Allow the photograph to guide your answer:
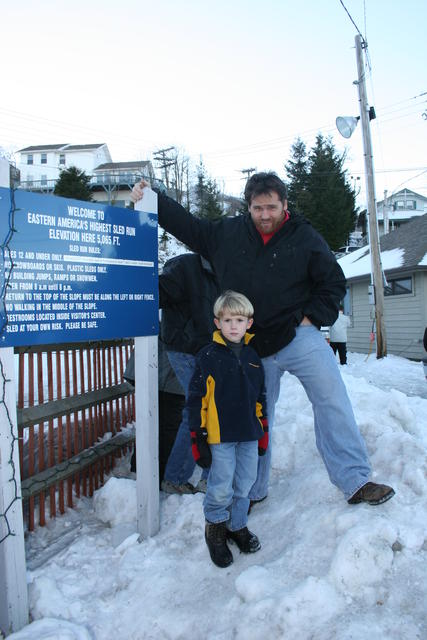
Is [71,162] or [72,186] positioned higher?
[71,162]

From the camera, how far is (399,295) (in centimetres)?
1616

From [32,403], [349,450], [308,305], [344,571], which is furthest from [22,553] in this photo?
[308,305]

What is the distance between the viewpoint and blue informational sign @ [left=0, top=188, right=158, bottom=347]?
2.55 metres

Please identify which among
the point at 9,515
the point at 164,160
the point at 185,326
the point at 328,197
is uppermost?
the point at 164,160

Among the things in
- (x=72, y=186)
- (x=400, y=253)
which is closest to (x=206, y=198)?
(x=72, y=186)

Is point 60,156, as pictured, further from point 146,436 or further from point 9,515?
point 9,515

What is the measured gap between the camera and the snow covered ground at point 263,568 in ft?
7.32

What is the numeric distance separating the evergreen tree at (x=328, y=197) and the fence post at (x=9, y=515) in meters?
36.3

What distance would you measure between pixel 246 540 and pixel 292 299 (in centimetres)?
152

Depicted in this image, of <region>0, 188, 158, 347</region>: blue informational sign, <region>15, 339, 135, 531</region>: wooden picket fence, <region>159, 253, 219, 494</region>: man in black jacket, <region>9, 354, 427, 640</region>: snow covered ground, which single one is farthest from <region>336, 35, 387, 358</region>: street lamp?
<region>0, 188, 158, 347</region>: blue informational sign

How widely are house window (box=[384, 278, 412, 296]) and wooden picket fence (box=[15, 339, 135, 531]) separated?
13.1m

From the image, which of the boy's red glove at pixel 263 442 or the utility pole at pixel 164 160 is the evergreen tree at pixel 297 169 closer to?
the utility pole at pixel 164 160

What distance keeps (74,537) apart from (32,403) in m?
0.99

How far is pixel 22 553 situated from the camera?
2.59 m
